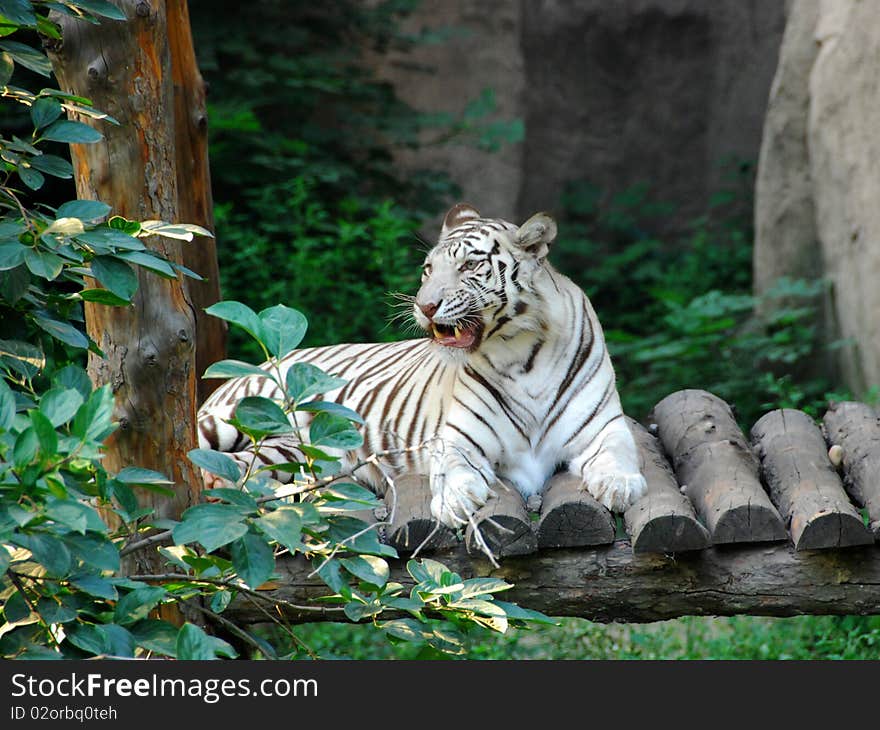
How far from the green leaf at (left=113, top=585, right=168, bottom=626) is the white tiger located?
146 centimetres

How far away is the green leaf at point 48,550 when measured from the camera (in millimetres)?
1743

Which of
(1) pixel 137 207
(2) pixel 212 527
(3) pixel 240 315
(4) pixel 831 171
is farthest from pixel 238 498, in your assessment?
(4) pixel 831 171

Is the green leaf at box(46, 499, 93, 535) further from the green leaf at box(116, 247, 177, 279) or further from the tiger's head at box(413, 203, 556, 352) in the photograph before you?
the tiger's head at box(413, 203, 556, 352)

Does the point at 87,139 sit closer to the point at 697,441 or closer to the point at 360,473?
the point at 360,473

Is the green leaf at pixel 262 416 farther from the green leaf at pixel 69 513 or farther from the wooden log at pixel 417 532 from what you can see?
the wooden log at pixel 417 532

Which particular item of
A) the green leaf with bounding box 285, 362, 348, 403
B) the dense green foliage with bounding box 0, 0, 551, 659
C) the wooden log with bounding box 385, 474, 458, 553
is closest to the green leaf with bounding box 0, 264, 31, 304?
the dense green foliage with bounding box 0, 0, 551, 659

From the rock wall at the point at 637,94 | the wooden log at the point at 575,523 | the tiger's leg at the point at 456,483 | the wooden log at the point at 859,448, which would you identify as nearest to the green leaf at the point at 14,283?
the tiger's leg at the point at 456,483

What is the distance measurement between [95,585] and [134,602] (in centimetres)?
11

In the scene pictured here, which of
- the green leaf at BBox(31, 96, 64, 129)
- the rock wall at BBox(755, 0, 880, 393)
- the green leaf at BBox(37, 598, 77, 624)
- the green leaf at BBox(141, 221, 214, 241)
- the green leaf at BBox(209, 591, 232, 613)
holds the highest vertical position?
the rock wall at BBox(755, 0, 880, 393)

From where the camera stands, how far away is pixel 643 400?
7.12 metres

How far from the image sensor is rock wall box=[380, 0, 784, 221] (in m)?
9.01

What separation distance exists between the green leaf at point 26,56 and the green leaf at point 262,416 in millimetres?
902

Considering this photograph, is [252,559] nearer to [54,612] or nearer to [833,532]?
[54,612]
